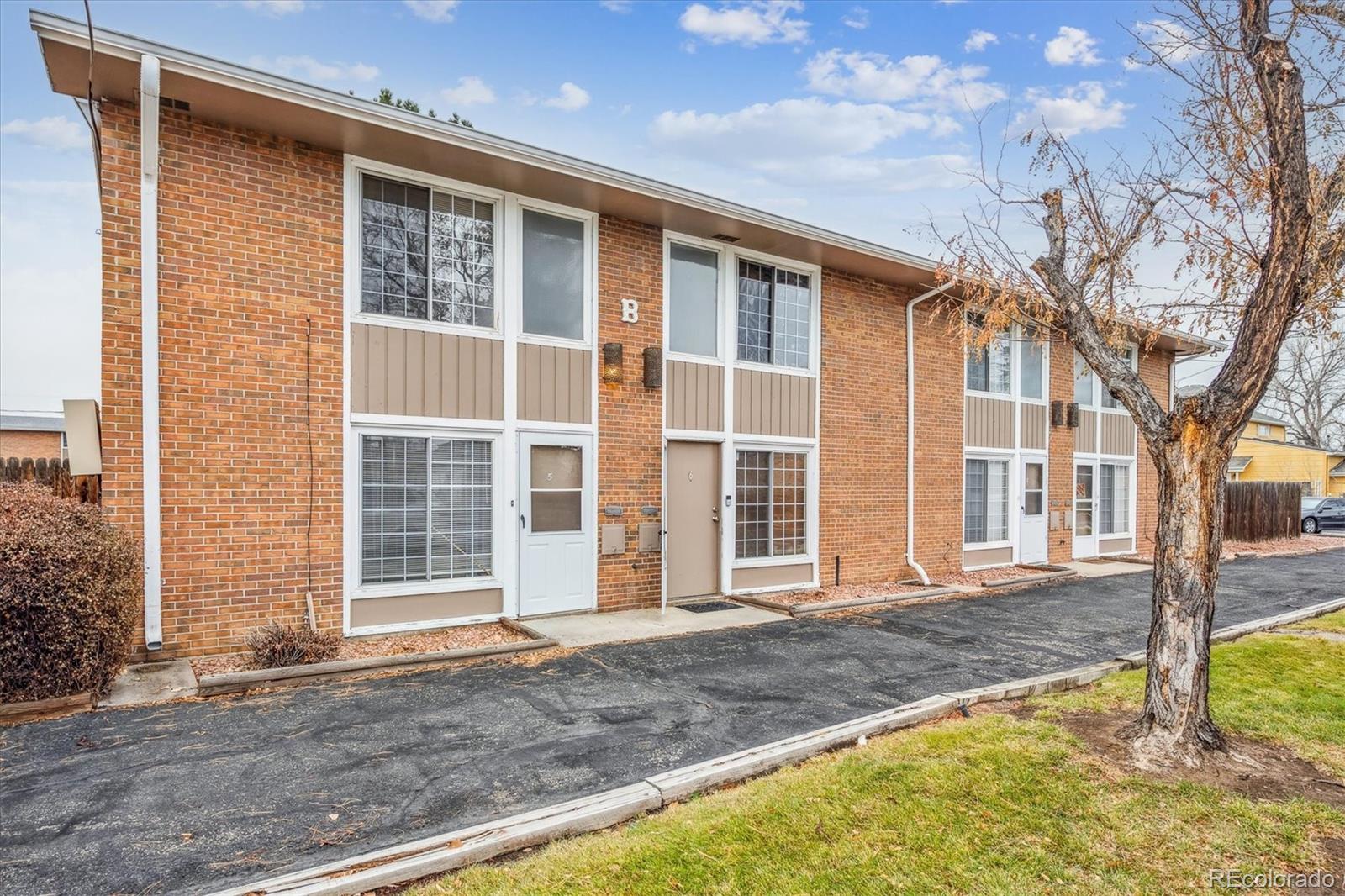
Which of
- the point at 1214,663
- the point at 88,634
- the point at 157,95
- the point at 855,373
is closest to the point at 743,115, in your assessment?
the point at 855,373

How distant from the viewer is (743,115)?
18.0 m

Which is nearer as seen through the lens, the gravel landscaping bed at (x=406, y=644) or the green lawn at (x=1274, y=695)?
the green lawn at (x=1274, y=695)

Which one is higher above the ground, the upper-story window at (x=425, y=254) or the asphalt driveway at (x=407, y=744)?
the upper-story window at (x=425, y=254)

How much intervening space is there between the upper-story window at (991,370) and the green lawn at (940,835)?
31.8 feet

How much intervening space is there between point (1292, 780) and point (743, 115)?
57.1 feet

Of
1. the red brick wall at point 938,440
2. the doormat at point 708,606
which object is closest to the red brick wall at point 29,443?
the doormat at point 708,606

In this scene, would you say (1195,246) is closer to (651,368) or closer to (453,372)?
(651,368)

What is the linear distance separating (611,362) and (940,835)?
667 cm

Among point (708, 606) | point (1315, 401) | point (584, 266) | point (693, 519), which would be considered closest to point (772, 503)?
point (693, 519)

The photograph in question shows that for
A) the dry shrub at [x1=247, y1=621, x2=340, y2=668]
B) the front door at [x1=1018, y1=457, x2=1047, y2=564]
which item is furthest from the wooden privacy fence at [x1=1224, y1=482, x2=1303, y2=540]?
the dry shrub at [x1=247, y1=621, x2=340, y2=668]

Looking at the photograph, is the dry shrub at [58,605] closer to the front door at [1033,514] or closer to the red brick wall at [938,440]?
the red brick wall at [938,440]

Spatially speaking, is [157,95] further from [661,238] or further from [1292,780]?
[1292,780]

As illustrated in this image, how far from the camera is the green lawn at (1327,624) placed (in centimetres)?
820

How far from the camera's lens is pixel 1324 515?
25.8m
